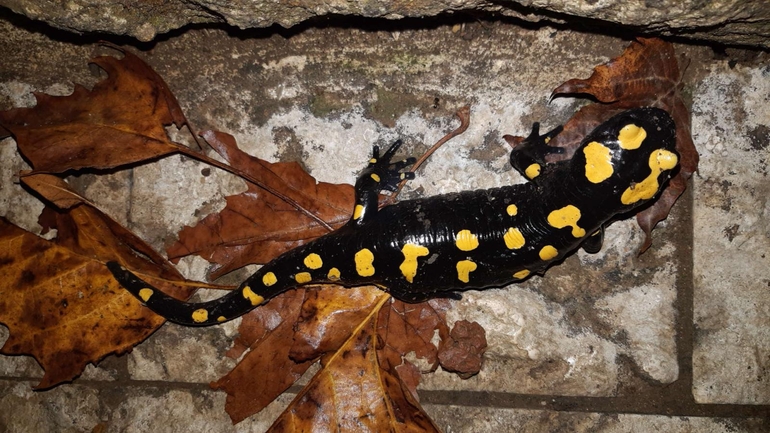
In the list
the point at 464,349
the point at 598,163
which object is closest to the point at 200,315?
the point at 464,349

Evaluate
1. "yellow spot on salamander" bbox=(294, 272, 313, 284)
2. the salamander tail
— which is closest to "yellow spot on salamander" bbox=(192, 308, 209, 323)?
the salamander tail

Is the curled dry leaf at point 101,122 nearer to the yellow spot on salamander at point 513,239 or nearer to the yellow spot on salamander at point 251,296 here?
the yellow spot on salamander at point 251,296

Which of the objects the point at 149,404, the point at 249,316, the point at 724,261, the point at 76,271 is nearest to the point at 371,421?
the point at 249,316

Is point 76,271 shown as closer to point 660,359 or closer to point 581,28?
point 581,28


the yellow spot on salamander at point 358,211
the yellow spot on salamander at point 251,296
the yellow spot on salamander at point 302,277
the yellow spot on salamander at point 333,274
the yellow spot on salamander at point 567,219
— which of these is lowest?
the yellow spot on salamander at point 251,296

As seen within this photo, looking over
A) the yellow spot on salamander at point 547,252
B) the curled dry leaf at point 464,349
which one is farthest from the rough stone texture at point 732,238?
the curled dry leaf at point 464,349

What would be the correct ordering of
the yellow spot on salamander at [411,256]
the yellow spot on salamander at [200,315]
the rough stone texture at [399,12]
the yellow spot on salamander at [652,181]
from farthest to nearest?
the yellow spot on salamander at [200,315]
the yellow spot on salamander at [411,256]
the yellow spot on salamander at [652,181]
the rough stone texture at [399,12]
